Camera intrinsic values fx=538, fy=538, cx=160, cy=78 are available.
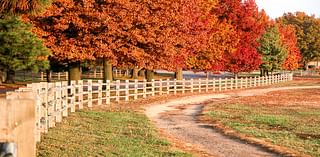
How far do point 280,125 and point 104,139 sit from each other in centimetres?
758

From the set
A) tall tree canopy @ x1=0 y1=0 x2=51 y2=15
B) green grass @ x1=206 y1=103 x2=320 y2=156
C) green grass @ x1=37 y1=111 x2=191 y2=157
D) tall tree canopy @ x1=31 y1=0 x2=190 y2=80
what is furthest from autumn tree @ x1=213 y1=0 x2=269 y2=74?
tall tree canopy @ x1=0 y1=0 x2=51 y2=15

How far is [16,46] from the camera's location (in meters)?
25.4

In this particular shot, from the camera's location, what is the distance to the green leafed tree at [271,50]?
72.9m

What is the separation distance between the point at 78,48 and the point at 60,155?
20578mm

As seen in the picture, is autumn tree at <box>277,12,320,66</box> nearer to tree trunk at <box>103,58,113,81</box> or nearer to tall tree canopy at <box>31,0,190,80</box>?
tree trunk at <box>103,58,113,81</box>

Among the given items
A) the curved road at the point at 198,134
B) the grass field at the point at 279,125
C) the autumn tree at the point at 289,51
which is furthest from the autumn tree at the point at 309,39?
the curved road at the point at 198,134

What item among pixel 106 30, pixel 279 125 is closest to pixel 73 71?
pixel 106 30

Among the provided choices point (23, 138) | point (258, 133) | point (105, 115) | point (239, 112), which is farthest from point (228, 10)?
point (23, 138)

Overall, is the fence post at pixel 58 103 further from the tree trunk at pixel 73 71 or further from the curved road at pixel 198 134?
the tree trunk at pixel 73 71

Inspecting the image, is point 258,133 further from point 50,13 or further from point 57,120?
point 50,13

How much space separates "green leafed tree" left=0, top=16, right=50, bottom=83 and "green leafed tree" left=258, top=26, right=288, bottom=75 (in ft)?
166

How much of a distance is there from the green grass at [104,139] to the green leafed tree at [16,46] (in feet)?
Result: 20.8

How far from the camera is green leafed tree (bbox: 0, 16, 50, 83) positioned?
83.0 ft

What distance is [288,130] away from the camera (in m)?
17.9
